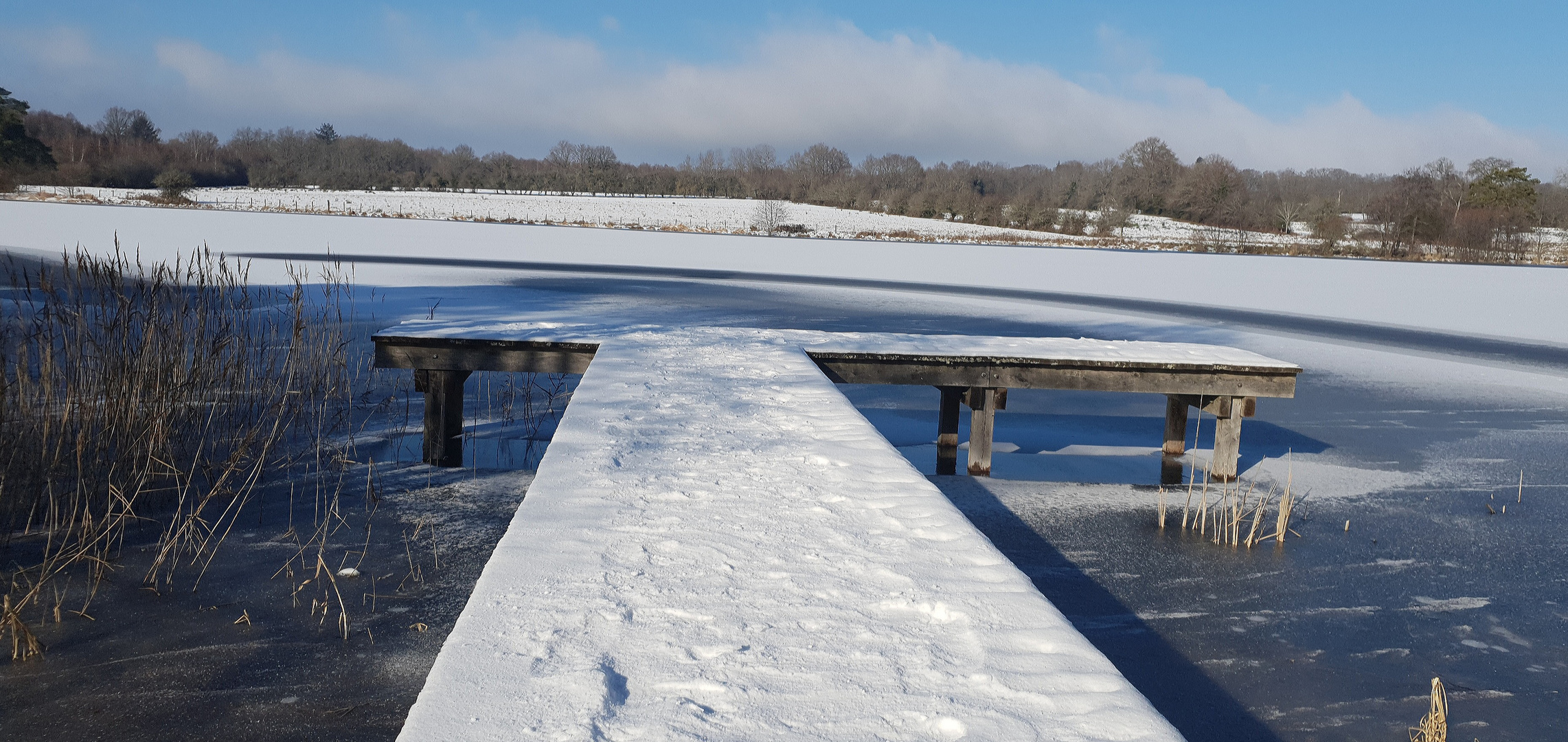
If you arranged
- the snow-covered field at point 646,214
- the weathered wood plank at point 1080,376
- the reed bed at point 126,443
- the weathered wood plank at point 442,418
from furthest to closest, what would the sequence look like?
the snow-covered field at point 646,214, the weathered wood plank at point 1080,376, the weathered wood plank at point 442,418, the reed bed at point 126,443

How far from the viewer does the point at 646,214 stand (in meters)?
48.3

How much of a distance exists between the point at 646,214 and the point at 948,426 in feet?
141

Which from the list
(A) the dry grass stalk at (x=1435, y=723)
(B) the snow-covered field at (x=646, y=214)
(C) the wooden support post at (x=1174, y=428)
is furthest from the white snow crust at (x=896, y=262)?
(A) the dry grass stalk at (x=1435, y=723)

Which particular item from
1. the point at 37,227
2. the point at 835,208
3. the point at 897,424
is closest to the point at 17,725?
the point at 897,424

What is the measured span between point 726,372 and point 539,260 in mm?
16112

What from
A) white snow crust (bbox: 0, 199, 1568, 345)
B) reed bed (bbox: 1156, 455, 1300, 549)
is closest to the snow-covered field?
white snow crust (bbox: 0, 199, 1568, 345)

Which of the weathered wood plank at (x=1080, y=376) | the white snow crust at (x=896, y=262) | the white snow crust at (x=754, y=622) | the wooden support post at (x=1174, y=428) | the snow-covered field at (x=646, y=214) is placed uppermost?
the snow-covered field at (x=646, y=214)

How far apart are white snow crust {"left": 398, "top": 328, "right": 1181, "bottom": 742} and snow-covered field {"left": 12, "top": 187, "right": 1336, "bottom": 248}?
31.1 meters

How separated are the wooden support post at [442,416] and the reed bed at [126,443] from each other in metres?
0.54

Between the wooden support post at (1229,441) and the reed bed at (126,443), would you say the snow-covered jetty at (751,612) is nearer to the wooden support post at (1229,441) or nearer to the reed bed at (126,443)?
the reed bed at (126,443)

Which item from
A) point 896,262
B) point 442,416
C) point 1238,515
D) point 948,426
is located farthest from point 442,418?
point 896,262

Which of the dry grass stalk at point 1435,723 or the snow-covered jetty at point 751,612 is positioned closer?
the snow-covered jetty at point 751,612

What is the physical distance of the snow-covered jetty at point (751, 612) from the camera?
1.76 m

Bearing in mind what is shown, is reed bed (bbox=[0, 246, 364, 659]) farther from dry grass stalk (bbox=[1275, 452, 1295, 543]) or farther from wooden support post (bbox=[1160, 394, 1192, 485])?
wooden support post (bbox=[1160, 394, 1192, 485])
